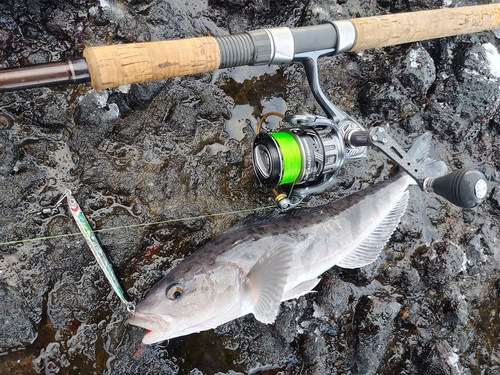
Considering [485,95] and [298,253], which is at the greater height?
[485,95]

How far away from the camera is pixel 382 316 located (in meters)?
4.27

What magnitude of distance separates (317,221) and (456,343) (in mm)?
2069

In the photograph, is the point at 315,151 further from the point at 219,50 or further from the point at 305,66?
the point at 219,50

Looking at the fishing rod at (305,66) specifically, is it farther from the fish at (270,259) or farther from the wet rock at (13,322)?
the wet rock at (13,322)

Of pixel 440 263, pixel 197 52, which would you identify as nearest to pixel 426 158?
pixel 440 263

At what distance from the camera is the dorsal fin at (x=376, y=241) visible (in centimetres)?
414

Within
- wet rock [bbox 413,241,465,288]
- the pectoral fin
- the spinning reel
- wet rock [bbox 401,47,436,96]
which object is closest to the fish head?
the pectoral fin

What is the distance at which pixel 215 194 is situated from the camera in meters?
4.17

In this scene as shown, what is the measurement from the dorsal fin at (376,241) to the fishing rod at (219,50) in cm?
160

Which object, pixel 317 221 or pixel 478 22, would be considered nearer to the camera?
pixel 317 221

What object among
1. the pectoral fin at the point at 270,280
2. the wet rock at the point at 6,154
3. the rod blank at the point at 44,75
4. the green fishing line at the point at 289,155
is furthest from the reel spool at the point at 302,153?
the wet rock at the point at 6,154

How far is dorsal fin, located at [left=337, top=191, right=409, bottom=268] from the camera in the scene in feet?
13.6

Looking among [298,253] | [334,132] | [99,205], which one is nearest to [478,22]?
[334,132]

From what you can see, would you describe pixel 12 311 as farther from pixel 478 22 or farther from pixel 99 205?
pixel 478 22
